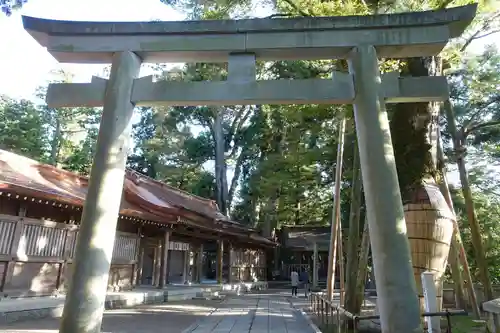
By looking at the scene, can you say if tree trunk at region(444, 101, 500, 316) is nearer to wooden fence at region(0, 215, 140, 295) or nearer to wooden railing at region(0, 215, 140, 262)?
wooden railing at region(0, 215, 140, 262)

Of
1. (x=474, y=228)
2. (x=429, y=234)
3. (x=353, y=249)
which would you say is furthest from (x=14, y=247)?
(x=474, y=228)

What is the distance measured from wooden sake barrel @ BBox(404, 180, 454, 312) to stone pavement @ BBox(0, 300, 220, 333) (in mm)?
4527

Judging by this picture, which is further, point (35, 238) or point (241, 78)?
point (35, 238)

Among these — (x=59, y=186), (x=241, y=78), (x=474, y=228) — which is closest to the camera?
(x=241, y=78)

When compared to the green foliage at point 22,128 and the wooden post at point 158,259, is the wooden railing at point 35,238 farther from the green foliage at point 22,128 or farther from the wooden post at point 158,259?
the green foliage at point 22,128

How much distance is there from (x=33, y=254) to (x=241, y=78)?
27.3ft

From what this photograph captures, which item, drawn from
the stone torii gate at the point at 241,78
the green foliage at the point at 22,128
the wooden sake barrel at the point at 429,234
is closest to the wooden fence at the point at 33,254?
the stone torii gate at the point at 241,78

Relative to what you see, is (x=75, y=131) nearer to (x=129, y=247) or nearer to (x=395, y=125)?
(x=129, y=247)

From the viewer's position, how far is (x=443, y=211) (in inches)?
260

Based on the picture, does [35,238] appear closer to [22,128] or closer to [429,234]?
[429,234]

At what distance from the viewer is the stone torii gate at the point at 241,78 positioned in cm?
429

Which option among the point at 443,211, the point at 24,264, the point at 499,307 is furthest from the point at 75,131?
the point at 499,307

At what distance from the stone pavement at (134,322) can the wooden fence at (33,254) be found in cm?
202

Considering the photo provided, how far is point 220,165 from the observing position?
1220 inches
